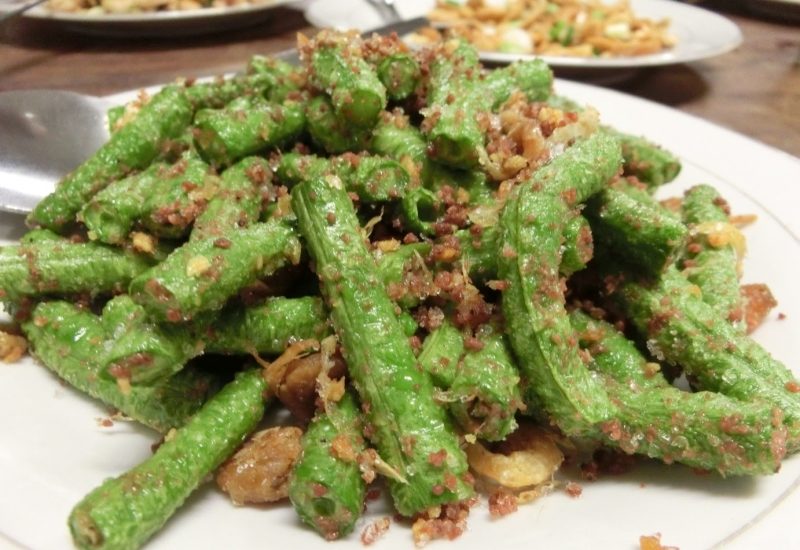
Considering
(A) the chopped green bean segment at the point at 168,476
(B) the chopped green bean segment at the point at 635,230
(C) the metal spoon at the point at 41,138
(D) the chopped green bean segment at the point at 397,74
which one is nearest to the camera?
(A) the chopped green bean segment at the point at 168,476

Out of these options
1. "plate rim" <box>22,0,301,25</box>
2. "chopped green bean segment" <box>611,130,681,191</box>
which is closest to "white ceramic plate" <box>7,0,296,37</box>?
"plate rim" <box>22,0,301,25</box>

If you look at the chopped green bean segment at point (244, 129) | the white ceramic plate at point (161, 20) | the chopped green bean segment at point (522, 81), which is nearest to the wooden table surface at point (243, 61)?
the white ceramic plate at point (161, 20)

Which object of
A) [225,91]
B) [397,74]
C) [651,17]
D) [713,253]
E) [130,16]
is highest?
[397,74]

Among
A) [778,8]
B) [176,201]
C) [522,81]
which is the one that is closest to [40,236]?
[176,201]

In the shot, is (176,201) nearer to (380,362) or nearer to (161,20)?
(380,362)

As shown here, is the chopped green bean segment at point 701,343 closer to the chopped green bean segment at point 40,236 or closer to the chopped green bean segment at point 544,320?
the chopped green bean segment at point 544,320

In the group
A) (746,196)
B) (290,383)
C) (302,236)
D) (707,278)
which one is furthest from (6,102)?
(746,196)
